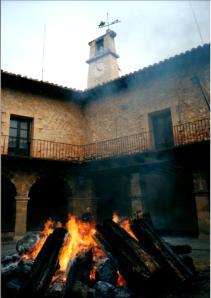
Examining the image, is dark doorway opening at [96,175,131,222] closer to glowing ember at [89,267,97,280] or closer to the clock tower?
glowing ember at [89,267,97,280]

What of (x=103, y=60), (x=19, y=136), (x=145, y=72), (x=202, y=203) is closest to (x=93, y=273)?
(x=202, y=203)

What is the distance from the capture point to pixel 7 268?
425 cm

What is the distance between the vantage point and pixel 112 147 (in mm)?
13883

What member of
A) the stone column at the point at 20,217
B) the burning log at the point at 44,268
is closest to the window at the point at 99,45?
the stone column at the point at 20,217

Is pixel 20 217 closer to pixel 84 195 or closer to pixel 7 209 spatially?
pixel 7 209

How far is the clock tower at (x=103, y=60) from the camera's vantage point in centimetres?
2477

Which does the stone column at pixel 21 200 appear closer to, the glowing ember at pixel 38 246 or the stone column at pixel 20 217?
the stone column at pixel 20 217

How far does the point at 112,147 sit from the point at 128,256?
10.00 metres

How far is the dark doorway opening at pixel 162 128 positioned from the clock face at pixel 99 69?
44.8ft

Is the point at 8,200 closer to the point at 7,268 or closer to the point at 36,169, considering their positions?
the point at 36,169

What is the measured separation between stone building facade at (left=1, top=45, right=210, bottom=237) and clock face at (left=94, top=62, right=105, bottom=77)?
1057 centimetres

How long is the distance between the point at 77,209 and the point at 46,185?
2643 mm

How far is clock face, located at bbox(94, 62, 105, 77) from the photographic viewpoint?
82.5ft

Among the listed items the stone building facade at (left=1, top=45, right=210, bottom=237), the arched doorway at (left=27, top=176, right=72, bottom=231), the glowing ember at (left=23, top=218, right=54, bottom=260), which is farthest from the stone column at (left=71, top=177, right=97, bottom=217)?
the glowing ember at (left=23, top=218, right=54, bottom=260)
